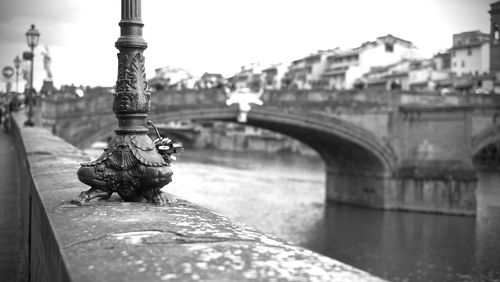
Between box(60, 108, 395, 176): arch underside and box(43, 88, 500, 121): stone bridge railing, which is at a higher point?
box(43, 88, 500, 121): stone bridge railing

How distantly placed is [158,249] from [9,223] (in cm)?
360

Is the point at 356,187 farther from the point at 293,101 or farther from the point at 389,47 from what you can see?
the point at 389,47

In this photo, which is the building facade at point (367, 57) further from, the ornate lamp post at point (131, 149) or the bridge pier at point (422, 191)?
the ornate lamp post at point (131, 149)

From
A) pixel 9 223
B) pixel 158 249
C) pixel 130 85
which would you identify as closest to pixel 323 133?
pixel 9 223

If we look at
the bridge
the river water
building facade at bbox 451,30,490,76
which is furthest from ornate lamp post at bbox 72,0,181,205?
building facade at bbox 451,30,490,76

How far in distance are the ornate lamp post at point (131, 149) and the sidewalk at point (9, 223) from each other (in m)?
1.01

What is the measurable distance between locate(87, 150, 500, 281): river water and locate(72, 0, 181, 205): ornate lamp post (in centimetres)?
588

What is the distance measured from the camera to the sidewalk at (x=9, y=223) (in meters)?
4.14

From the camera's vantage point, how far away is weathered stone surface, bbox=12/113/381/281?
5.75ft

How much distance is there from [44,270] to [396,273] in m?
12.1

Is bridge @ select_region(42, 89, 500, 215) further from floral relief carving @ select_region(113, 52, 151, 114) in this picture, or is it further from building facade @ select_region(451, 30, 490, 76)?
building facade @ select_region(451, 30, 490, 76)

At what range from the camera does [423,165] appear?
22.5m

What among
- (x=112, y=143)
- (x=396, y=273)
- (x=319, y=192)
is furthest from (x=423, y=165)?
(x=112, y=143)

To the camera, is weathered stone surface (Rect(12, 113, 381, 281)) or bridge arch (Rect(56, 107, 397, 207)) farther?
bridge arch (Rect(56, 107, 397, 207))
